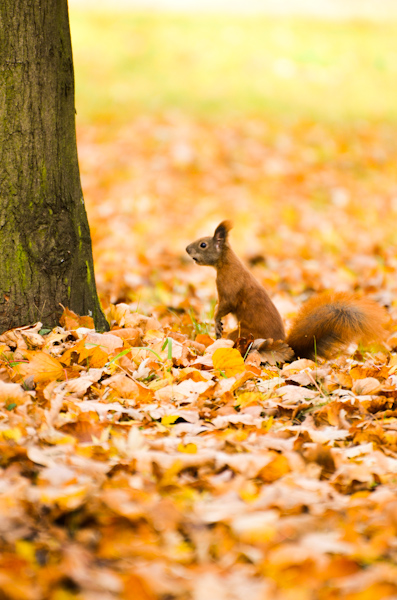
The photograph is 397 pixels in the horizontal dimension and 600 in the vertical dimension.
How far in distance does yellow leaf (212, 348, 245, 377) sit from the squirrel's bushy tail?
514mm

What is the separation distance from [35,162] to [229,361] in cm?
137

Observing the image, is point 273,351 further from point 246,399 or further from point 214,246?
point 214,246

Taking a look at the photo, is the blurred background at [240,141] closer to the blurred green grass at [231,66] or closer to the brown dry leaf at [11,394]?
the blurred green grass at [231,66]

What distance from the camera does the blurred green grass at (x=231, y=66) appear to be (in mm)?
12602

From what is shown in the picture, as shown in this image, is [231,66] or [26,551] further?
[231,66]

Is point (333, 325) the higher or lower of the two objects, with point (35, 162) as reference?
lower

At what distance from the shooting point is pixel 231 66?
14164mm

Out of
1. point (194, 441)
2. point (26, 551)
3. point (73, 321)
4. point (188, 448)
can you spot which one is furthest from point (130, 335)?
point (26, 551)

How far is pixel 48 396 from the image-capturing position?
2.55 metres

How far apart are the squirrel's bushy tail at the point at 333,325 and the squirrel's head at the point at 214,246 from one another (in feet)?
2.50

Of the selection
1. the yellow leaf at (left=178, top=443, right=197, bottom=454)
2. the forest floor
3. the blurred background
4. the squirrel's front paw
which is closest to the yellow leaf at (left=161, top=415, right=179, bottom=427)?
the forest floor

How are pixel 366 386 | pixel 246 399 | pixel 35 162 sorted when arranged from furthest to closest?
pixel 35 162, pixel 366 386, pixel 246 399

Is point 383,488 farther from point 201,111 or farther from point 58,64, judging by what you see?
point 201,111

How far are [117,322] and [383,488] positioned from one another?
7.23ft
